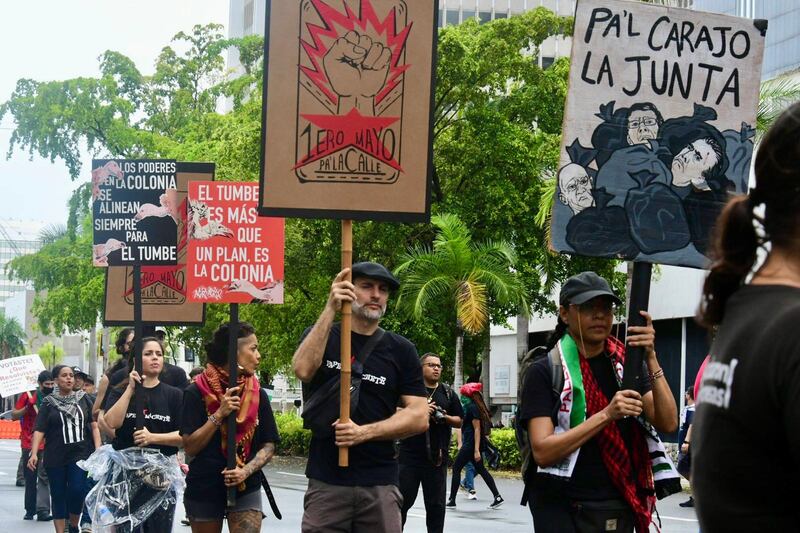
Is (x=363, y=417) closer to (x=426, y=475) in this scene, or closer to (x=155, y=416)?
(x=155, y=416)

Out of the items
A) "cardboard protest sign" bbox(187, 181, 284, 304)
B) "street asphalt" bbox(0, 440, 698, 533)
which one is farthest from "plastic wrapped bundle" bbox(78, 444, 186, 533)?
"street asphalt" bbox(0, 440, 698, 533)

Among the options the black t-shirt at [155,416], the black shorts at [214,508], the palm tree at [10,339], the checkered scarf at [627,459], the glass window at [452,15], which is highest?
the glass window at [452,15]

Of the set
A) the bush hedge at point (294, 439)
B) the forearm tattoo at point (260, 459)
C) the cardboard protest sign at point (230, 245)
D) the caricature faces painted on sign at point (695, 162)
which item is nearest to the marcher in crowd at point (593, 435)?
the caricature faces painted on sign at point (695, 162)

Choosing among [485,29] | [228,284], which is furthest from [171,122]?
[228,284]

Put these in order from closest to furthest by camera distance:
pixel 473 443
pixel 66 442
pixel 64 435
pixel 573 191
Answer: pixel 573 191
pixel 66 442
pixel 64 435
pixel 473 443

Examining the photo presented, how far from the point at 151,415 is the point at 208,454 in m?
1.72

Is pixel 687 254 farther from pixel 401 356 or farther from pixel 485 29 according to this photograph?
pixel 485 29

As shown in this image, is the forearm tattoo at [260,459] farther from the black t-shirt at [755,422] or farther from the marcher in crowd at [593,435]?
the black t-shirt at [755,422]

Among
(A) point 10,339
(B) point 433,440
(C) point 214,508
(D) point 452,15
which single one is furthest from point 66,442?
(A) point 10,339

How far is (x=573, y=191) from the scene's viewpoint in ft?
20.1

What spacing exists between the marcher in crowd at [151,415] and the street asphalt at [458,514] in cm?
591

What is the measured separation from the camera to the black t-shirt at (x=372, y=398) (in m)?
6.71

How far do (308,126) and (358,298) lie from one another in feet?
3.23

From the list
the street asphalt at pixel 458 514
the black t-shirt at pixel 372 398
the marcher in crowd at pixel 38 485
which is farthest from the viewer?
the marcher in crowd at pixel 38 485
